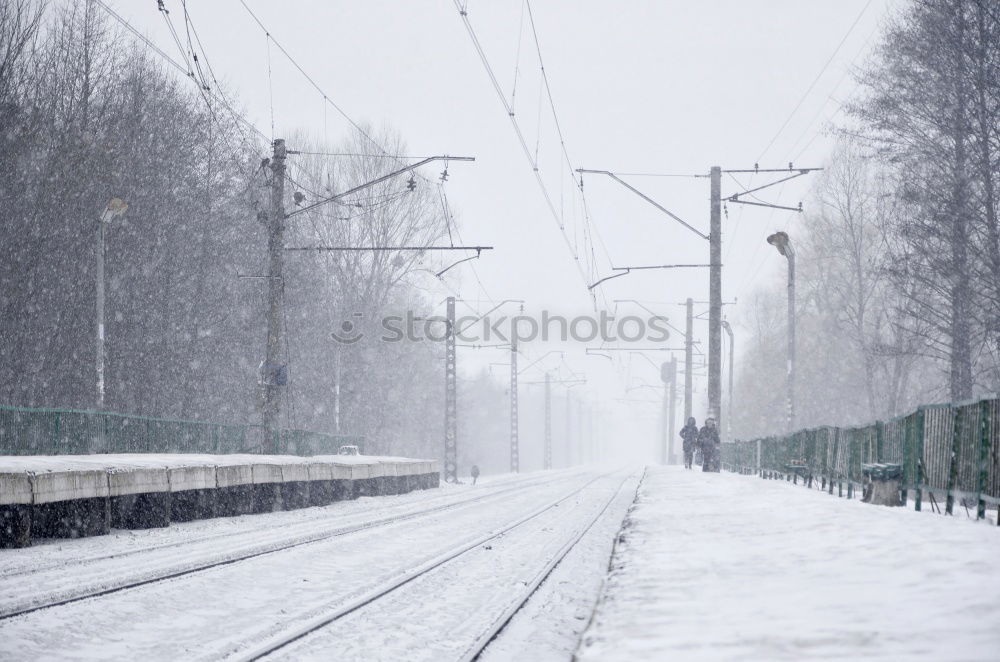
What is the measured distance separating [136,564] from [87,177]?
82.7 ft

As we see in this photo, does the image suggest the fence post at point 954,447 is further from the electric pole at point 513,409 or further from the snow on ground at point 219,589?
the electric pole at point 513,409

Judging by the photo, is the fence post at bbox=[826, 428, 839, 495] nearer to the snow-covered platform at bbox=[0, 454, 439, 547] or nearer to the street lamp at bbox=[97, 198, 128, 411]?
the snow-covered platform at bbox=[0, 454, 439, 547]

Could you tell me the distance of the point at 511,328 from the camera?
5956 centimetres

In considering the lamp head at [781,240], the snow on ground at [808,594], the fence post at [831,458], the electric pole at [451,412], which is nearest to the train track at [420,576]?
the snow on ground at [808,594]

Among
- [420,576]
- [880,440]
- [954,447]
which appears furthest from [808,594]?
[880,440]

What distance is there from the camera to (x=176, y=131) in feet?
127

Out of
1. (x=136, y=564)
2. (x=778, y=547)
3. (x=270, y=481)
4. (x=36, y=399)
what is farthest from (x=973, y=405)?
(x=36, y=399)

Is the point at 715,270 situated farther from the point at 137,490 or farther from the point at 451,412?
the point at 137,490

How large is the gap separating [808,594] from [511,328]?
2117 inches

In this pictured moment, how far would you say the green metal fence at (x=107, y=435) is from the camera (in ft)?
57.3

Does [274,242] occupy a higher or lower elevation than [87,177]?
lower

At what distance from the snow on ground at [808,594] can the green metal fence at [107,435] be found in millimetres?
11103

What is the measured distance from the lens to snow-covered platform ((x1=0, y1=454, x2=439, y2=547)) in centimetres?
1284

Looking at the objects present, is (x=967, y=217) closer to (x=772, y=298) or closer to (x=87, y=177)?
(x=87, y=177)
